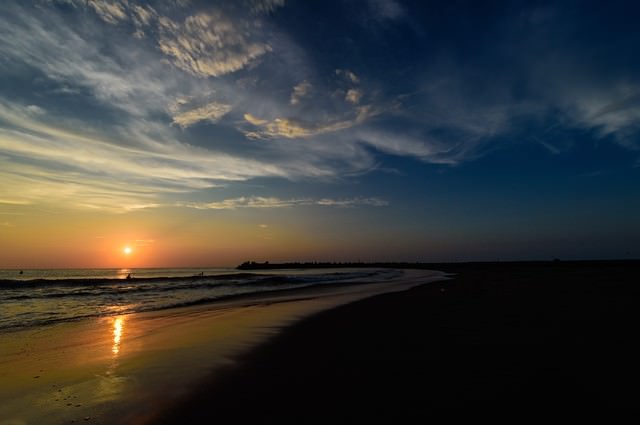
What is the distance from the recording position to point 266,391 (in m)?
5.63

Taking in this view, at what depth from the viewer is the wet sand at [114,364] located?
514 cm

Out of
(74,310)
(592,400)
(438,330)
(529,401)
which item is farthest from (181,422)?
(74,310)

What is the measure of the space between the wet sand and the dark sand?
0.60 meters

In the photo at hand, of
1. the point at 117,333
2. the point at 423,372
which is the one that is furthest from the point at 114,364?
the point at 423,372

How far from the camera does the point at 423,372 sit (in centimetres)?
621

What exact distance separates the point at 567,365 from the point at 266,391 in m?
5.38

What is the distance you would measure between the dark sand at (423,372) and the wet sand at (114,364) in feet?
1.97

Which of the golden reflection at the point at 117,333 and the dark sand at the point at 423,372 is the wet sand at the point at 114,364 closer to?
the golden reflection at the point at 117,333

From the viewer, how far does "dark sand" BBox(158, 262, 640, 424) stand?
A: 15.8ft

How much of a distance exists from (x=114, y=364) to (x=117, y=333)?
4.33m

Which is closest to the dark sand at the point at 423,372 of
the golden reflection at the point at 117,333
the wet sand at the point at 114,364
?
the wet sand at the point at 114,364

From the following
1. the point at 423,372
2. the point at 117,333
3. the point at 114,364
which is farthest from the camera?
the point at 117,333

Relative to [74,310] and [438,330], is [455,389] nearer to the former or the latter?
[438,330]

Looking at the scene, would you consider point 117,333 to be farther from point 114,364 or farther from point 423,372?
point 423,372
